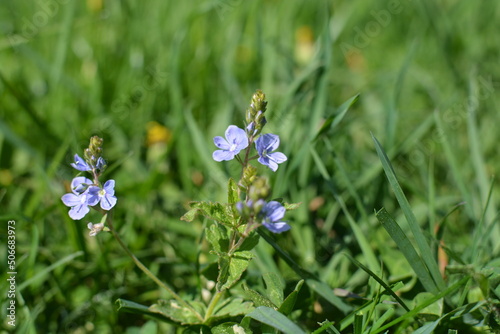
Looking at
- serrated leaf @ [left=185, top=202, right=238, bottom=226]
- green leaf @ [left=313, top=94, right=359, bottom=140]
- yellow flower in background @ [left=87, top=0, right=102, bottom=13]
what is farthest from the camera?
yellow flower in background @ [left=87, top=0, right=102, bottom=13]

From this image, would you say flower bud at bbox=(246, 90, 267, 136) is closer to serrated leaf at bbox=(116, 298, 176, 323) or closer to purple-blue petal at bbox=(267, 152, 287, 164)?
purple-blue petal at bbox=(267, 152, 287, 164)

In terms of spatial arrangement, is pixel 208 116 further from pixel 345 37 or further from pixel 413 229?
pixel 413 229

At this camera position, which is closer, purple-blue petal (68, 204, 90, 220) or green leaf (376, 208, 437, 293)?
purple-blue petal (68, 204, 90, 220)

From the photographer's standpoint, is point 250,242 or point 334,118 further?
point 334,118

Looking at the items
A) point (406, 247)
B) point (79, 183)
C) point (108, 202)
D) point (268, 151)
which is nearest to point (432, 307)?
point (406, 247)

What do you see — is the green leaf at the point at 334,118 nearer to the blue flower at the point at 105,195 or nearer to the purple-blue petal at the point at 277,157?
the purple-blue petal at the point at 277,157

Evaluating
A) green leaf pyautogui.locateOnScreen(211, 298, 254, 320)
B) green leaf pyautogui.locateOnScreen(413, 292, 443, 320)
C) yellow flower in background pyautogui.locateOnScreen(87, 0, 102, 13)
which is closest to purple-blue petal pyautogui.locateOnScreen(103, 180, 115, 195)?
green leaf pyautogui.locateOnScreen(211, 298, 254, 320)

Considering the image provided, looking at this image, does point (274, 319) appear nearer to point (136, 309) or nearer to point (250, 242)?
point (250, 242)
